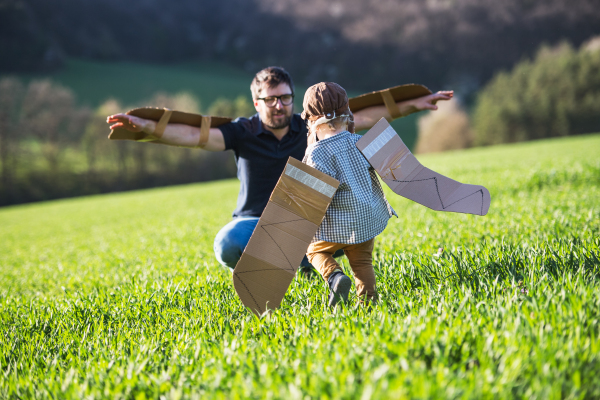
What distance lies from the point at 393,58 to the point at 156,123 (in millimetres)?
79707

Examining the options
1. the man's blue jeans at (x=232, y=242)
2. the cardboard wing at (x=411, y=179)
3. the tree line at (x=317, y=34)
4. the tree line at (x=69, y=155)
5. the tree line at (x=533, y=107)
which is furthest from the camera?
the tree line at (x=317, y=34)

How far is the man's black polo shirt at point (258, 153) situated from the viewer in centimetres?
361

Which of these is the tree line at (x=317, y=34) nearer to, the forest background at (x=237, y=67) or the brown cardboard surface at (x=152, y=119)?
the forest background at (x=237, y=67)

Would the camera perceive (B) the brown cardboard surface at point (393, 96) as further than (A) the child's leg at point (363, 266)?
Yes

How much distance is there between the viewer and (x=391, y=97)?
3645 millimetres

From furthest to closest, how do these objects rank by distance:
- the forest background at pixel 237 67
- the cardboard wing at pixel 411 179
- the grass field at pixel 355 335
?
the forest background at pixel 237 67, the cardboard wing at pixel 411 179, the grass field at pixel 355 335

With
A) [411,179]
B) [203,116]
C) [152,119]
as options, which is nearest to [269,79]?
[203,116]

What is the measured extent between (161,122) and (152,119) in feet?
0.31

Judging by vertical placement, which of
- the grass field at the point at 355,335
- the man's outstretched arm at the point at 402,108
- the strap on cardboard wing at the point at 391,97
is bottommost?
the grass field at the point at 355,335

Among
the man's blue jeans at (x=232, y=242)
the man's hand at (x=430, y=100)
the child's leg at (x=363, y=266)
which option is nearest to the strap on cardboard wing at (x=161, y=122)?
the man's blue jeans at (x=232, y=242)

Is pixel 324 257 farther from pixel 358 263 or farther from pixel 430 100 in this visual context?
pixel 430 100

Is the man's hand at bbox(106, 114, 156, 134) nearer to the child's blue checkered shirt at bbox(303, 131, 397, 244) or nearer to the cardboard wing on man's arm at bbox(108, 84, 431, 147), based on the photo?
the cardboard wing on man's arm at bbox(108, 84, 431, 147)

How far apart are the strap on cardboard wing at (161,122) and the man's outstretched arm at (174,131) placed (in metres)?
0.03

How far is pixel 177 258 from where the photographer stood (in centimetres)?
564
